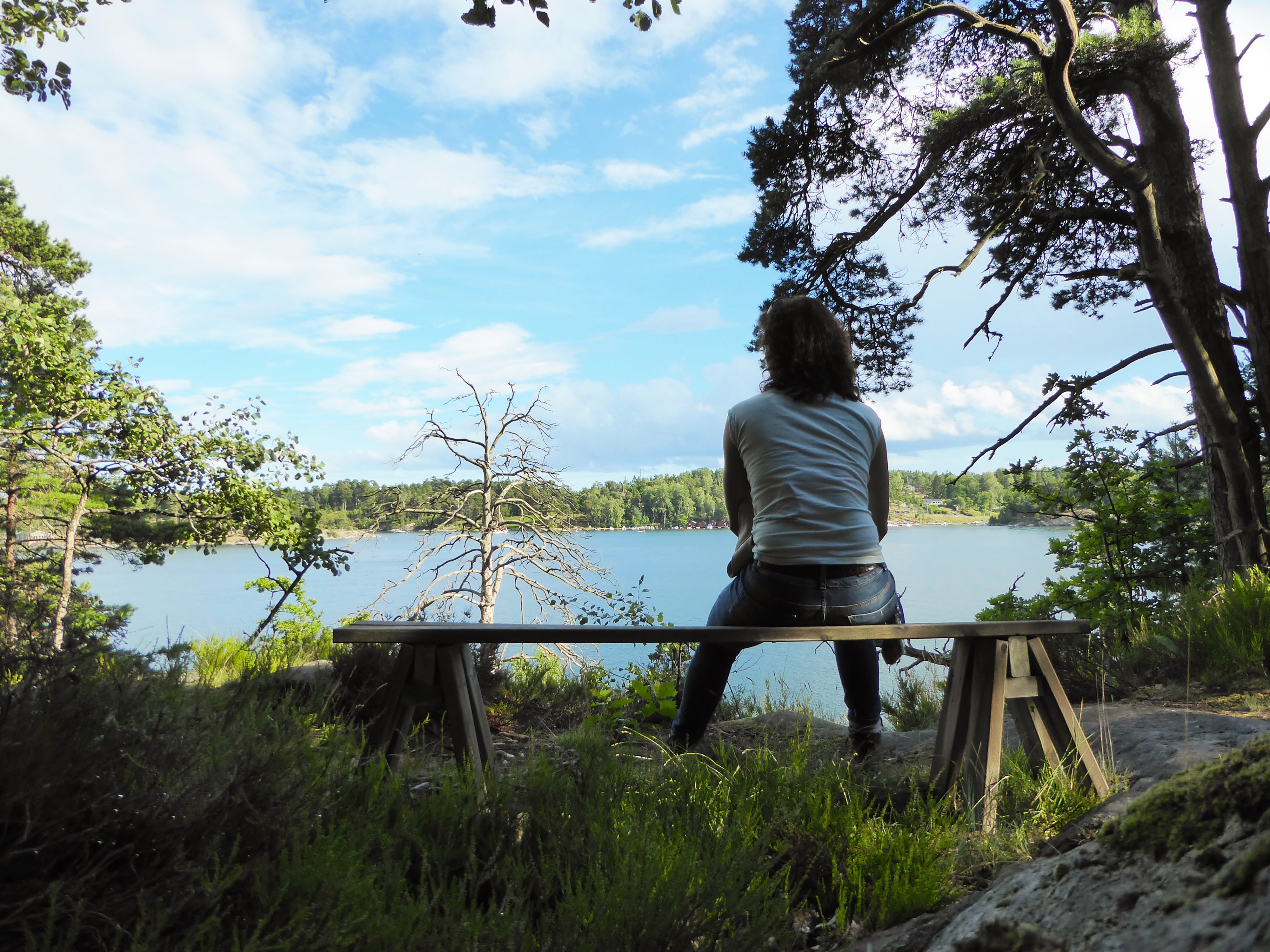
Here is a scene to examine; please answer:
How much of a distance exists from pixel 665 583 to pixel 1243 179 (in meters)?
26.3

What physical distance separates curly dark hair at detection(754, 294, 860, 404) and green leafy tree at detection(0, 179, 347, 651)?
24.2 ft

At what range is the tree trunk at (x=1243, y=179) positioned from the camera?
581 cm

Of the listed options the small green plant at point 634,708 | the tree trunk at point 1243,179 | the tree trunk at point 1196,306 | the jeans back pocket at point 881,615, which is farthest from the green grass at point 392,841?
the tree trunk at point 1243,179

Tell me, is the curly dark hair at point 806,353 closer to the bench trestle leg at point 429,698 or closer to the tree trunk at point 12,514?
the bench trestle leg at point 429,698

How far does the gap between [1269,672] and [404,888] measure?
15.7ft

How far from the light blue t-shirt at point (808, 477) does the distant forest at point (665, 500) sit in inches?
11.1

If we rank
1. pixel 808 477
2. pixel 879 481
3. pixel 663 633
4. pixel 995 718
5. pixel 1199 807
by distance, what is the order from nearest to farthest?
1. pixel 1199 807
2. pixel 663 633
3. pixel 995 718
4. pixel 808 477
5. pixel 879 481

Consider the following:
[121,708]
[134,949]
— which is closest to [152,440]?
[121,708]

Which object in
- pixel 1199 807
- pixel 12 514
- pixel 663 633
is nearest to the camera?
pixel 1199 807

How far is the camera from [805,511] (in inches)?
96.7

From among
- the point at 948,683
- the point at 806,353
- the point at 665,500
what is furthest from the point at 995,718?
the point at 665,500

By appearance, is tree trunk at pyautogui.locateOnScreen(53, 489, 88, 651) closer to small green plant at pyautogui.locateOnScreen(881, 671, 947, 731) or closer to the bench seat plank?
the bench seat plank

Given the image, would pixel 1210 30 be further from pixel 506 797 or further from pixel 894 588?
pixel 506 797

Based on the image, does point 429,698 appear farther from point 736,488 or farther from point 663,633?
point 736,488
